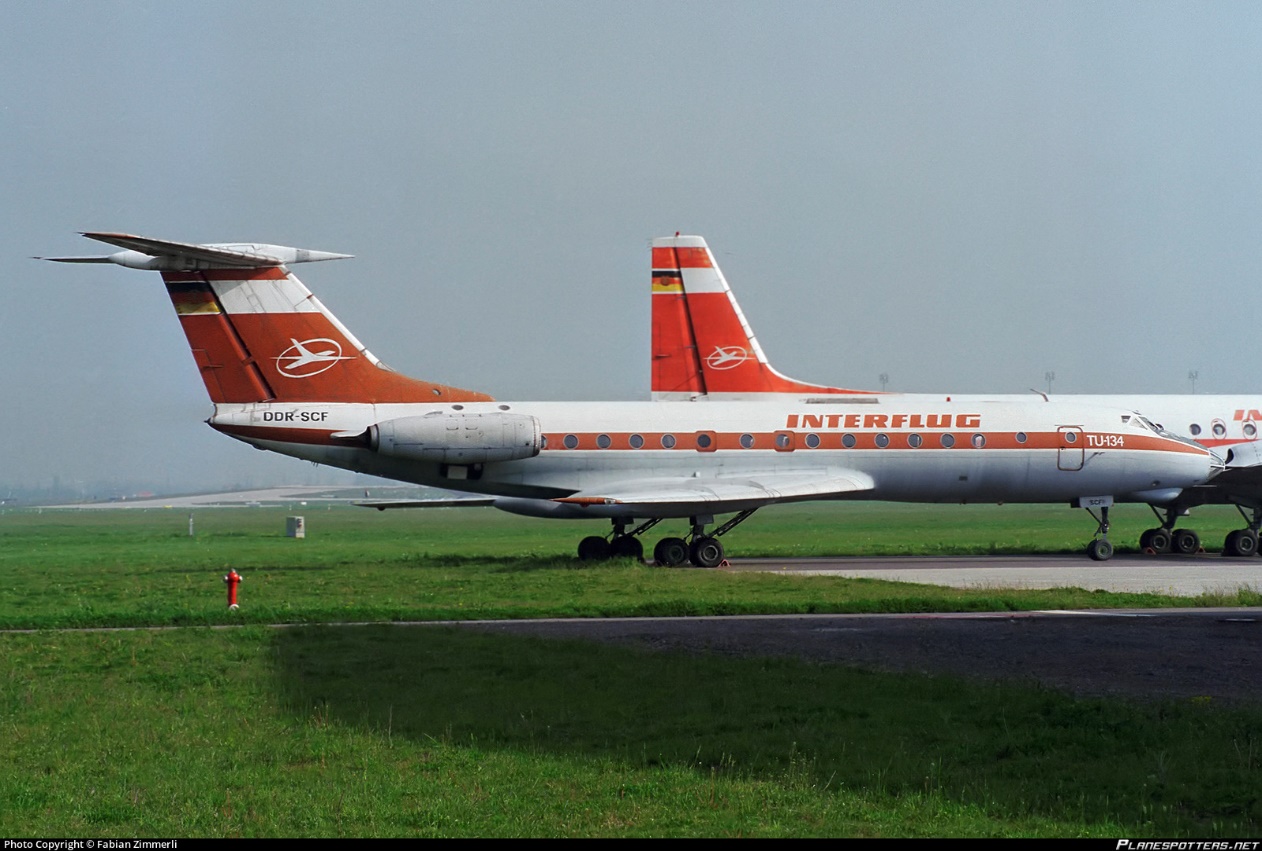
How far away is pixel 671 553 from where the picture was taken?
105 feet

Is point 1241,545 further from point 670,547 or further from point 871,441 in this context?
point 670,547

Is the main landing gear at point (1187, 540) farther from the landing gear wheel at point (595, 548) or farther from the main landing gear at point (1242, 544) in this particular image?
the landing gear wheel at point (595, 548)

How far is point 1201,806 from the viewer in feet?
27.6

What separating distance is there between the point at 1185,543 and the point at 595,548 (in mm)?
16492

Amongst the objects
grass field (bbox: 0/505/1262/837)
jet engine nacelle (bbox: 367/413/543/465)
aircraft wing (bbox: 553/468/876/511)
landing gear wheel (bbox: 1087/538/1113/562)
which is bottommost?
grass field (bbox: 0/505/1262/837)

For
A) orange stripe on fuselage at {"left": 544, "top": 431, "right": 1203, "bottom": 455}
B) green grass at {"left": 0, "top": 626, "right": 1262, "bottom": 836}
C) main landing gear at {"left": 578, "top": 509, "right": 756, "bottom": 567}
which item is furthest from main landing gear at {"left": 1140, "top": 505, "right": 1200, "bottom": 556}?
green grass at {"left": 0, "top": 626, "right": 1262, "bottom": 836}

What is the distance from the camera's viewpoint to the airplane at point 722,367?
39.0m

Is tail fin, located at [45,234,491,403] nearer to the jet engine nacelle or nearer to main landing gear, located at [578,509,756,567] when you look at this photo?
the jet engine nacelle

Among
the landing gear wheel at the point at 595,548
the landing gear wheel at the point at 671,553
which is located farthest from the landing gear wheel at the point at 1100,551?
the landing gear wheel at the point at 595,548

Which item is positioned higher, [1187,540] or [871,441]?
[871,441]

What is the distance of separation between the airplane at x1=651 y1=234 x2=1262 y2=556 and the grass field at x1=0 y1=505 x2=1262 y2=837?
73.3 feet

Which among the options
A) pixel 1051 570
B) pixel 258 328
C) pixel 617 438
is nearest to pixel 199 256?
pixel 258 328

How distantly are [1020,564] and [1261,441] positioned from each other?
11.1 m

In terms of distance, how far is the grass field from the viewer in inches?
333
